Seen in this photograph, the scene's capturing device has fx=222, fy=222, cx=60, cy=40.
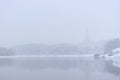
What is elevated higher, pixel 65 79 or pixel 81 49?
pixel 81 49

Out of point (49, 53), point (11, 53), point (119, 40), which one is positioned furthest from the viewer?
point (49, 53)

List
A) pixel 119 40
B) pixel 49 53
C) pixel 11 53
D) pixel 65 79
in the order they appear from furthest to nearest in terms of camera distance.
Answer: pixel 49 53
pixel 11 53
pixel 119 40
pixel 65 79

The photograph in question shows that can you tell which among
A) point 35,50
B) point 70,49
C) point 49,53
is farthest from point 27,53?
point 70,49

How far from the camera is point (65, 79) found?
14.1 m

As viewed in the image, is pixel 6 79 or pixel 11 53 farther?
pixel 11 53

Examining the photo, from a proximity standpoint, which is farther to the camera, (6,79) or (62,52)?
(62,52)

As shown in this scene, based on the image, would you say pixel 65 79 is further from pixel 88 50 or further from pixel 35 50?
pixel 35 50

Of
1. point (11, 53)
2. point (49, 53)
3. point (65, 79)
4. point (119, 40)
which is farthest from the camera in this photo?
point (49, 53)

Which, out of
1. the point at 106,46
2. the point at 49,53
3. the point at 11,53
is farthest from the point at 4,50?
the point at 106,46

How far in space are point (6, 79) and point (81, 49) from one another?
85265mm

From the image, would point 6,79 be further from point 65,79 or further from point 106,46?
point 106,46

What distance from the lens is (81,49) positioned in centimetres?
9900

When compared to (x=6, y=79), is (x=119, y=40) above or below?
above

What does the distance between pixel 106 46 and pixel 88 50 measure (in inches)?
552
